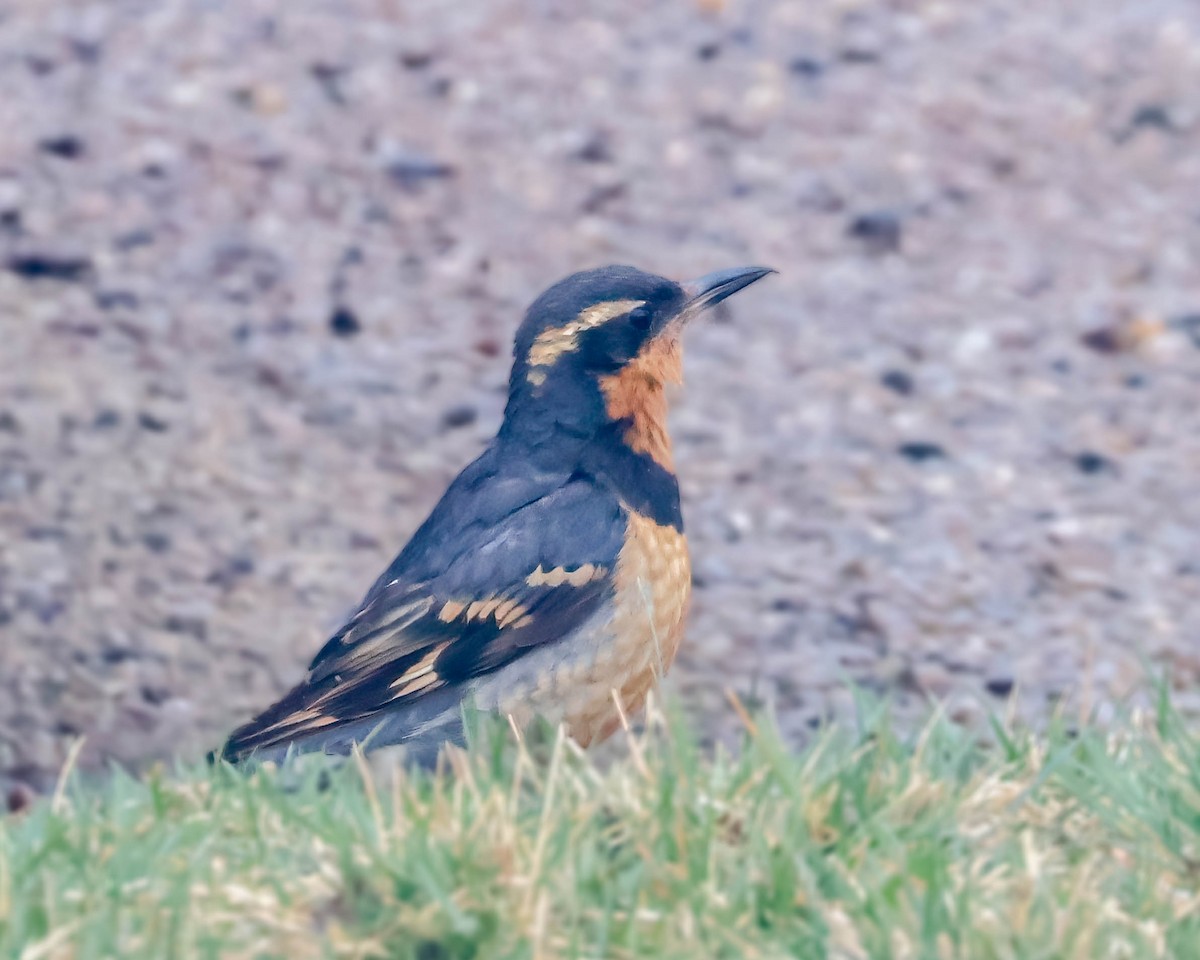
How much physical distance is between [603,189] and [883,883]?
696cm

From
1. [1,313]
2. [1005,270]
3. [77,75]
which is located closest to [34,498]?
[1,313]

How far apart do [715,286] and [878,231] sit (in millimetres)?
4755

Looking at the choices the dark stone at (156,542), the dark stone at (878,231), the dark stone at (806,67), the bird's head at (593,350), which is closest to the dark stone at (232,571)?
the dark stone at (156,542)

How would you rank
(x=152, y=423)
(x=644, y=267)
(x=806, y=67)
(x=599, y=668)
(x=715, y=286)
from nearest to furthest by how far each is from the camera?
(x=599, y=668), (x=715, y=286), (x=152, y=423), (x=644, y=267), (x=806, y=67)

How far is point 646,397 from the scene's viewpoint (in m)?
5.18

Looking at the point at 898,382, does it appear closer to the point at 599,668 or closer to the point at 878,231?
the point at 878,231

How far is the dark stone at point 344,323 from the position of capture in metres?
9.03

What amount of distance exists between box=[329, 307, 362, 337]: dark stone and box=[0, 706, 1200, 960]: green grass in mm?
5165

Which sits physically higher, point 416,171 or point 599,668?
point 416,171

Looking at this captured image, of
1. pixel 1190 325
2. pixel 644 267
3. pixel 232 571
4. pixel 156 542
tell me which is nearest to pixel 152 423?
pixel 156 542

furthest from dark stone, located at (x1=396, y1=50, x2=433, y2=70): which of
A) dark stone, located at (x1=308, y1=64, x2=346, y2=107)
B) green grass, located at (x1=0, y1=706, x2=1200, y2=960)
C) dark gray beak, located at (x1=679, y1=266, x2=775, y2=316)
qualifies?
green grass, located at (x1=0, y1=706, x2=1200, y2=960)

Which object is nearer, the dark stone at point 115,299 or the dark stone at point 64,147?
the dark stone at point 115,299

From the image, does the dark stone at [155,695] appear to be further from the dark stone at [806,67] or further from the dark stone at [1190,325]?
the dark stone at [806,67]

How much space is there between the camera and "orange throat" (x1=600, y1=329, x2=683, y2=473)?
16.8ft
